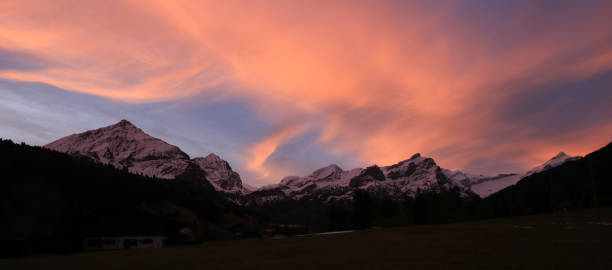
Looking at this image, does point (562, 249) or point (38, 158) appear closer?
point (562, 249)

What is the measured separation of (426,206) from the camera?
145m

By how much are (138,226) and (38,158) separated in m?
115

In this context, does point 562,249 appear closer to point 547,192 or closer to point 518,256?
point 518,256

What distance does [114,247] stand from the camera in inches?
3450

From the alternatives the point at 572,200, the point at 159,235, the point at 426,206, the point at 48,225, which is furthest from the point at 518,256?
the point at 572,200

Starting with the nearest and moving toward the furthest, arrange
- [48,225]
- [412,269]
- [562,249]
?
[412,269], [562,249], [48,225]

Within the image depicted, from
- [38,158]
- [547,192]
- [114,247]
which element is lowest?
[114,247]

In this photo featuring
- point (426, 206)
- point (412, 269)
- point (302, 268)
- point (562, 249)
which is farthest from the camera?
point (426, 206)

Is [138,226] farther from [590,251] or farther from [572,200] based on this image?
[572,200]

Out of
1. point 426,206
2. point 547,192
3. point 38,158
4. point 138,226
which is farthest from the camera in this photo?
point 38,158

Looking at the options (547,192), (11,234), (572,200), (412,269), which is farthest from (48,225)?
(572,200)

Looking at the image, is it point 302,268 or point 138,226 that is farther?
point 138,226

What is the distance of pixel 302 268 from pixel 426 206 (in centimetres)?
12844

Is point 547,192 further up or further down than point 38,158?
further down
